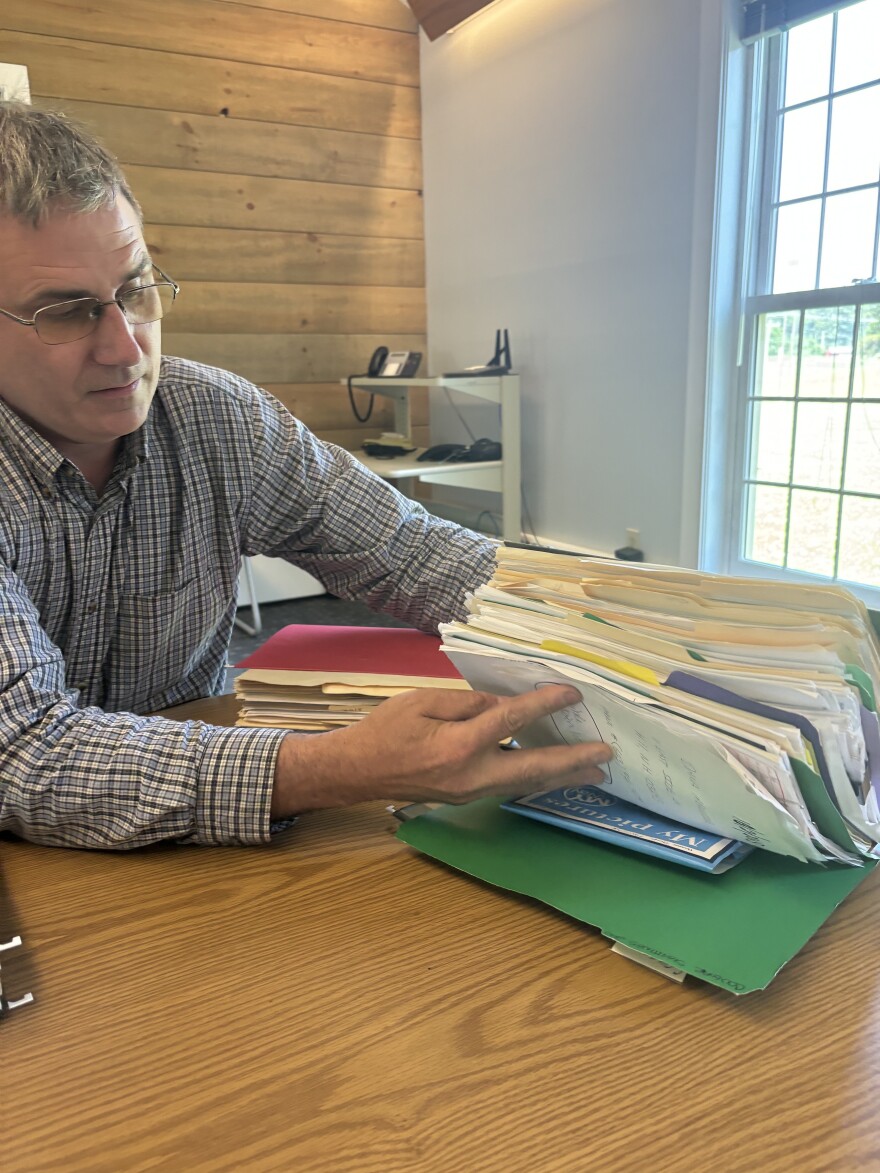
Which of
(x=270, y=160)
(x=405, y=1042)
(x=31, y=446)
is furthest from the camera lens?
(x=270, y=160)

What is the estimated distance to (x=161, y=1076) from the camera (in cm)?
49

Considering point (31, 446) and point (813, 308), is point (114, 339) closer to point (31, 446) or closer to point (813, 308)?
point (31, 446)

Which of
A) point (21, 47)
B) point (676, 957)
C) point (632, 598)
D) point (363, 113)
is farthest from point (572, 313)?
point (676, 957)

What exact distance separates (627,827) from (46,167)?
0.84 metres

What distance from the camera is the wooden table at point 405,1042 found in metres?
0.44

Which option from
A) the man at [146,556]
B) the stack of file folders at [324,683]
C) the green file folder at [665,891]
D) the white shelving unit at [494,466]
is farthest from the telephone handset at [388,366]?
the green file folder at [665,891]

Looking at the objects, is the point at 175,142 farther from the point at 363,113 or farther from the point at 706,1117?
the point at 706,1117

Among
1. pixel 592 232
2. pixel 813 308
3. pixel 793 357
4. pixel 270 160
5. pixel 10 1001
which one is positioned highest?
pixel 270 160

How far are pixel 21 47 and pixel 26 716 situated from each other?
3.31 metres

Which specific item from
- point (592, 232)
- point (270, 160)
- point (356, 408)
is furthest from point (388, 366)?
point (592, 232)

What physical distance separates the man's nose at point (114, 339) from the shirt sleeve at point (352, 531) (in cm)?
23

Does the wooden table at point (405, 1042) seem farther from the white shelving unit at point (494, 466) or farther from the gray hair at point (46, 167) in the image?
the white shelving unit at point (494, 466)

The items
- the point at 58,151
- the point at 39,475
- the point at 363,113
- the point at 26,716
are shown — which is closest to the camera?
the point at 26,716

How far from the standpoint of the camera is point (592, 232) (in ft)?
9.52
